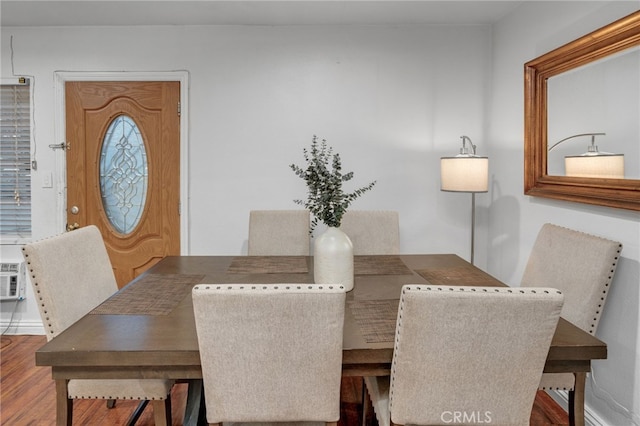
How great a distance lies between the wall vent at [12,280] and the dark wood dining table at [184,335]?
72.4 inches

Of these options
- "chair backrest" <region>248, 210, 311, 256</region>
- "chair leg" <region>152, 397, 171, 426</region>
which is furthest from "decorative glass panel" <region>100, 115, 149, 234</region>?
"chair leg" <region>152, 397, 171, 426</region>

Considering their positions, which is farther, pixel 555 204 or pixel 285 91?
pixel 285 91

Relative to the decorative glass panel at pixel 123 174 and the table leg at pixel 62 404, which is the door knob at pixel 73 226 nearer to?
the decorative glass panel at pixel 123 174

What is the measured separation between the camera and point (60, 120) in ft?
10.9

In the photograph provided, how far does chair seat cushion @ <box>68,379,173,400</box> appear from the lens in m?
1.67

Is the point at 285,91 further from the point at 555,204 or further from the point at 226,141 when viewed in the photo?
the point at 555,204

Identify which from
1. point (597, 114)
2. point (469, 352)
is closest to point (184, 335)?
point (469, 352)

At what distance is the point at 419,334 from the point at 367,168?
2.32 m

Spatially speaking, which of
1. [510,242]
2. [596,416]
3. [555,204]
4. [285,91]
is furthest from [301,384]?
[285,91]

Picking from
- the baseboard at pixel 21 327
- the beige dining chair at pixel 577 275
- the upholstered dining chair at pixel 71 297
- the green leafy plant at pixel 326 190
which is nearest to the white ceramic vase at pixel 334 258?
the green leafy plant at pixel 326 190

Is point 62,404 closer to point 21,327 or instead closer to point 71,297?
point 71,297

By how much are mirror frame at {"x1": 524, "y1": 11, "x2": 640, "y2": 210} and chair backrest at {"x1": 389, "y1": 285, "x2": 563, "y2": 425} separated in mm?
1038

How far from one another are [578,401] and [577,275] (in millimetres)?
526

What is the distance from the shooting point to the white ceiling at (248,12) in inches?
114
